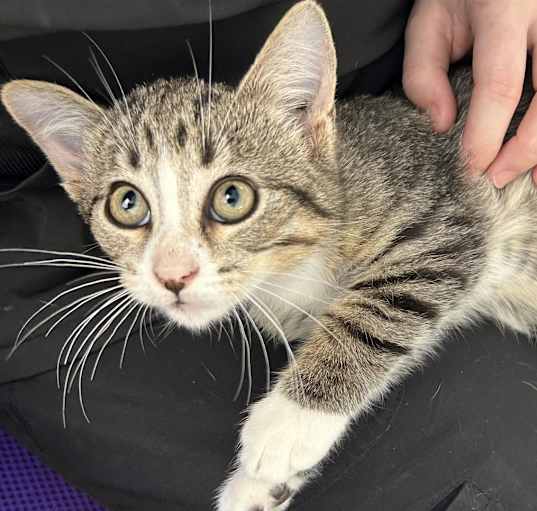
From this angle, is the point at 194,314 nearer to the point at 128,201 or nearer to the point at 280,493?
the point at 128,201

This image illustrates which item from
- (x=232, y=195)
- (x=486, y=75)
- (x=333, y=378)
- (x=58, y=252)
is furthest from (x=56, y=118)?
(x=486, y=75)

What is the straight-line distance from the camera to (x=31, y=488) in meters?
1.59

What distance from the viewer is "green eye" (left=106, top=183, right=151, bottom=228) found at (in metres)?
1.17

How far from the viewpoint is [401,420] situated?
1.19 m

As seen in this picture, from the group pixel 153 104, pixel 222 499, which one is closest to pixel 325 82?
pixel 153 104

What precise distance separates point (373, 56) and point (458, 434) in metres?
0.79

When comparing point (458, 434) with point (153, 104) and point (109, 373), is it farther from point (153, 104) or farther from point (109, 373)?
point (153, 104)

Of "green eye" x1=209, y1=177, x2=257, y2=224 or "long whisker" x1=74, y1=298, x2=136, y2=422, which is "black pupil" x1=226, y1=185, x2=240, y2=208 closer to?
"green eye" x1=209, y1=177, x2=257, y2=224

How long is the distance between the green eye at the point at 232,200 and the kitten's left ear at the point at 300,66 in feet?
0.58

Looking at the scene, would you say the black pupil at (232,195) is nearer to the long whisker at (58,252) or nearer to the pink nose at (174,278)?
the pink nose at (174,278)

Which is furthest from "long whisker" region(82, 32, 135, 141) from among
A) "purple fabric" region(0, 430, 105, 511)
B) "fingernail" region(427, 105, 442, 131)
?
"purple fabric" region(0, 430, 105, 511)

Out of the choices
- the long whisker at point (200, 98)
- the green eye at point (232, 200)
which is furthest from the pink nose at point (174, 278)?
the long whisker at point (200, 98)

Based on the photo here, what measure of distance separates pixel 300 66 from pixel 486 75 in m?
0.40

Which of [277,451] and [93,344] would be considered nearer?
[277,451]
